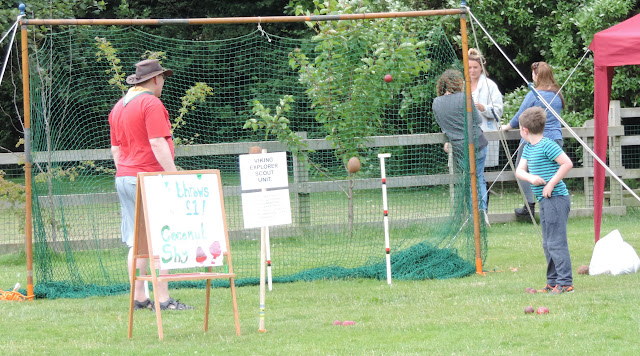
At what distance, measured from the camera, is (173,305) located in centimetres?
683

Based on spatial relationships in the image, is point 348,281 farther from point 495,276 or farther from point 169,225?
point 169,225

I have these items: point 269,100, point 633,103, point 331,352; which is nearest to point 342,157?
point 269,100

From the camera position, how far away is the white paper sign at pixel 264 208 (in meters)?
6.03

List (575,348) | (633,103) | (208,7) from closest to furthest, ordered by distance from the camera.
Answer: (575,348)
(633,103)
(208,7)

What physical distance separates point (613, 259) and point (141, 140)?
4.40 meters

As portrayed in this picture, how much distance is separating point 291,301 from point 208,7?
773 inches

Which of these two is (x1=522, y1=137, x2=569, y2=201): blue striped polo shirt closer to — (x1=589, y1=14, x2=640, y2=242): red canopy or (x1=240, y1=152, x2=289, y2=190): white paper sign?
(x1=589, y1=14, x2=640, y2=242): red canopy

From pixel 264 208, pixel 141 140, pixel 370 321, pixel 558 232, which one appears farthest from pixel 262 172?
pixel 558 232

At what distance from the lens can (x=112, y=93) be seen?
12.6 metres

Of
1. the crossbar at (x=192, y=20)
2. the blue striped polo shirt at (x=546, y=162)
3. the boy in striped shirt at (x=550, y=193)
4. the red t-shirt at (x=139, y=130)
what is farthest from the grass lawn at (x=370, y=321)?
the crossbar at (x=192, y=20)

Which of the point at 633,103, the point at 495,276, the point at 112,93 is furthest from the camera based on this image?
the point at 633,103

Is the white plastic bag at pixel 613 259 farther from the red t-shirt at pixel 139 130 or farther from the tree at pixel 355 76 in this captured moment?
the red t-shirt at pixel 139 130

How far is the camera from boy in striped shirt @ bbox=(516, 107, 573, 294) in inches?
264

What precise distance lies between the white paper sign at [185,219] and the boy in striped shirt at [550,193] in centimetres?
262
